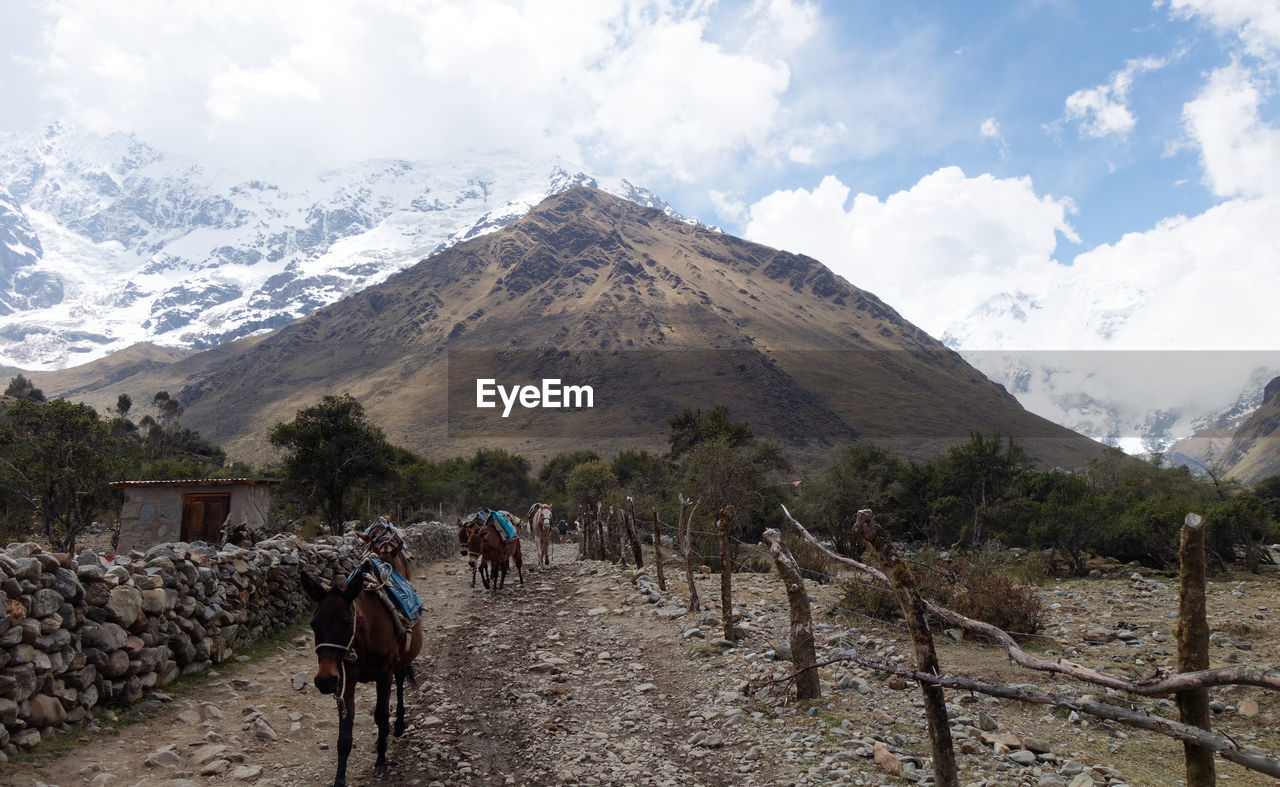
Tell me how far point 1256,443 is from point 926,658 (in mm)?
228424

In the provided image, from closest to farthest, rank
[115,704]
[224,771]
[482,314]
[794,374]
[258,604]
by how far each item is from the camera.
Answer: [224,771] → [115,704] → [258,604] → [794,374] → [482,314]

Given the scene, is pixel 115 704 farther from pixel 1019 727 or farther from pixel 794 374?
pixel 794 374

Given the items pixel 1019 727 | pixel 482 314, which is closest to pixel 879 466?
pixel 1019 727

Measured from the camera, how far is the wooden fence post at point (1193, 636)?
3871 millimetres

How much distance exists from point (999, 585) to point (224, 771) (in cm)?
1166

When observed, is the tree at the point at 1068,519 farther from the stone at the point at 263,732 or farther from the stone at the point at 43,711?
the stone at the point at 43,711

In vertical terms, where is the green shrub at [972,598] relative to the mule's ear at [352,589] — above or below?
below

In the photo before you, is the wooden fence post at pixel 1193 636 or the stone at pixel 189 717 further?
the stone at pixel 189 717

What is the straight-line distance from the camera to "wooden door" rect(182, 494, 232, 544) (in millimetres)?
17562

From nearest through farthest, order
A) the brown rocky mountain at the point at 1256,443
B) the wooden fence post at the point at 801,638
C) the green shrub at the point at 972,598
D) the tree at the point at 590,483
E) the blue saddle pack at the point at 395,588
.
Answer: the blue saddle pack at the point at 395,588 < the wooden fence post at the point at 801,638 < the green shrub at the point at 972,598 < the tree at the point at 590,483 < the brown rocky mountain at the point at 1256,443

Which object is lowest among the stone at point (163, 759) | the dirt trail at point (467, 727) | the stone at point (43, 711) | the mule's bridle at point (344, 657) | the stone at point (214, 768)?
the dirt trail at point (467, 727)

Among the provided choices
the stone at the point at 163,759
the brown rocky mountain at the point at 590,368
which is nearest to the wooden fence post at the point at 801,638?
the stone at the point at 163,759

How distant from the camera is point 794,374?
13238 centimetres

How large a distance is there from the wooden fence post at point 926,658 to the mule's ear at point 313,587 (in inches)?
200
